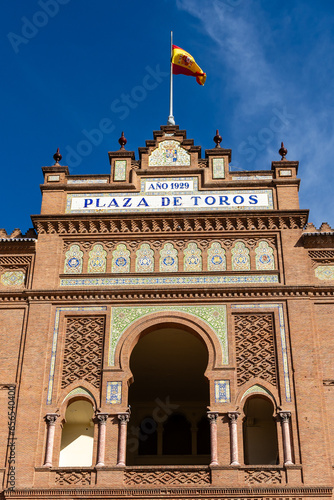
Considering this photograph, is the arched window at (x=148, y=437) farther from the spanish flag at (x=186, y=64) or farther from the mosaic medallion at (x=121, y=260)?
Result: the spanish flag at (x=186, y=64)

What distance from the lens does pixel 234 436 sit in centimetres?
1805

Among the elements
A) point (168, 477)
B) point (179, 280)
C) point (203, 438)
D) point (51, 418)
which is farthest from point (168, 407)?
point (168, 477)

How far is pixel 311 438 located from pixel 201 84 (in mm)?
12519

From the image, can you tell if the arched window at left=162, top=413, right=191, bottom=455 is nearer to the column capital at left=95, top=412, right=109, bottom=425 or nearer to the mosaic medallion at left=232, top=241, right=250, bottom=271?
the column capital at left=95, top=412, right=109, bottom=425

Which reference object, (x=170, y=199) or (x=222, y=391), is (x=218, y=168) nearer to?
(x=170, y=199)

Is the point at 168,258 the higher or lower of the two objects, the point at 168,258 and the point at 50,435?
the higher

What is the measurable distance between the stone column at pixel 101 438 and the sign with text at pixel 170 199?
6118 mm

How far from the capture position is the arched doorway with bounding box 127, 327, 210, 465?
2381cm

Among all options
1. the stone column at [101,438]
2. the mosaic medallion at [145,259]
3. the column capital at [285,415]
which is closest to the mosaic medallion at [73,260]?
the mosaic medallion at [145,259]

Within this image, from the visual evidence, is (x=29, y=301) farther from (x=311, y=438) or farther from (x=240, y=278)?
(x=311, y=438)

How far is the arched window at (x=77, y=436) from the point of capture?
65.5 feet

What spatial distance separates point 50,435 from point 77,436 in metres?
2.21

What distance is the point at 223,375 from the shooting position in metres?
18.8

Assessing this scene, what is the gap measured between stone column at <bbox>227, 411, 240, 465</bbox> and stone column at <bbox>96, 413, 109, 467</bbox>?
3.11 meters
